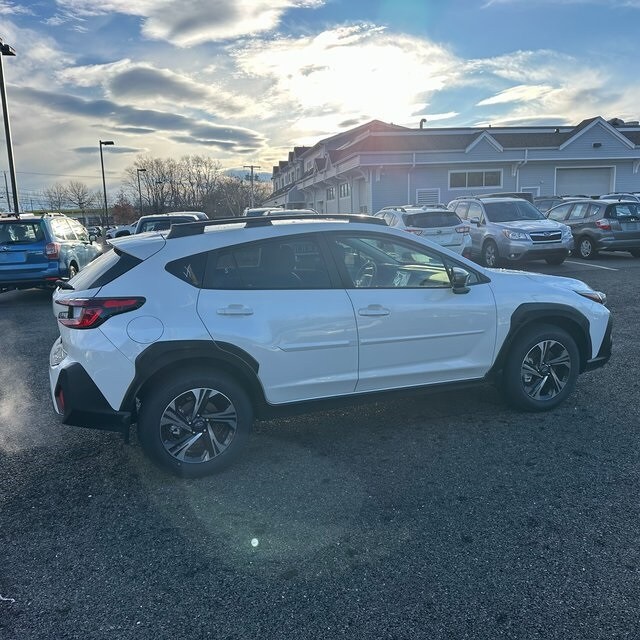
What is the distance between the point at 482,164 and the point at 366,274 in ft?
88.0

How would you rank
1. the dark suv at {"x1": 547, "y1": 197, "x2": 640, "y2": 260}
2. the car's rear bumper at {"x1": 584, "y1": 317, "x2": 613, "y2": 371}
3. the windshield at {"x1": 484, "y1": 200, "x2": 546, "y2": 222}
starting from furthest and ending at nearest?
1. the dark suv at {"x1": 547, "y1": 197, "x2": 640, "y2": 260}
2. the windshield at {"x1": 484, "y1": 200, "x2": 546, "y2": 222}
3. the car's rear bumper at {"x1": 584, "y1": 317, "x2": 613, "y2": 371}

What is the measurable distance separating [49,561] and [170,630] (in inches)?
36.4

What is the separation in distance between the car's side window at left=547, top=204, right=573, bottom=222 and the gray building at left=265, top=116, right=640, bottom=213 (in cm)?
1140

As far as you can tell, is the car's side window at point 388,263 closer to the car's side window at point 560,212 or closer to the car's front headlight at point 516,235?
the car's front headlight at point 516,235

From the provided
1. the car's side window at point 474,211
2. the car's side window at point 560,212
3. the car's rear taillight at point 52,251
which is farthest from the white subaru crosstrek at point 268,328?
the car's side window at point 560,212

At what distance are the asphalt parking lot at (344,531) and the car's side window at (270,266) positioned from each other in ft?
4.18

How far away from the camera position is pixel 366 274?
4125 mm

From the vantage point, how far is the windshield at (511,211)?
14273mm

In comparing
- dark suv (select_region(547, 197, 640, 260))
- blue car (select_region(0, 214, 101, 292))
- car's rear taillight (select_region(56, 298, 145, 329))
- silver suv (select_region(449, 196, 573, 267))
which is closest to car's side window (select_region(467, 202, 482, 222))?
silver suv (select_region(449, 196, 573, 267))

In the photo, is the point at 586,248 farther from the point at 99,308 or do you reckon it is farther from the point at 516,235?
the point at 99,308

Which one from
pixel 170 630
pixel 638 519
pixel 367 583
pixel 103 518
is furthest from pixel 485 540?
pixel 103 518

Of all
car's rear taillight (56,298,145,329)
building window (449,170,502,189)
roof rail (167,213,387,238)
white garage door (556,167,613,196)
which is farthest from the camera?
white garage door (556,167,613,196)

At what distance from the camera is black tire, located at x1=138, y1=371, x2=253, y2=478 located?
3.49m

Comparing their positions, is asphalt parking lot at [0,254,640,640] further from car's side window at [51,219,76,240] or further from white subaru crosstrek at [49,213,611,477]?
car's side window at [51,219,76,240]
